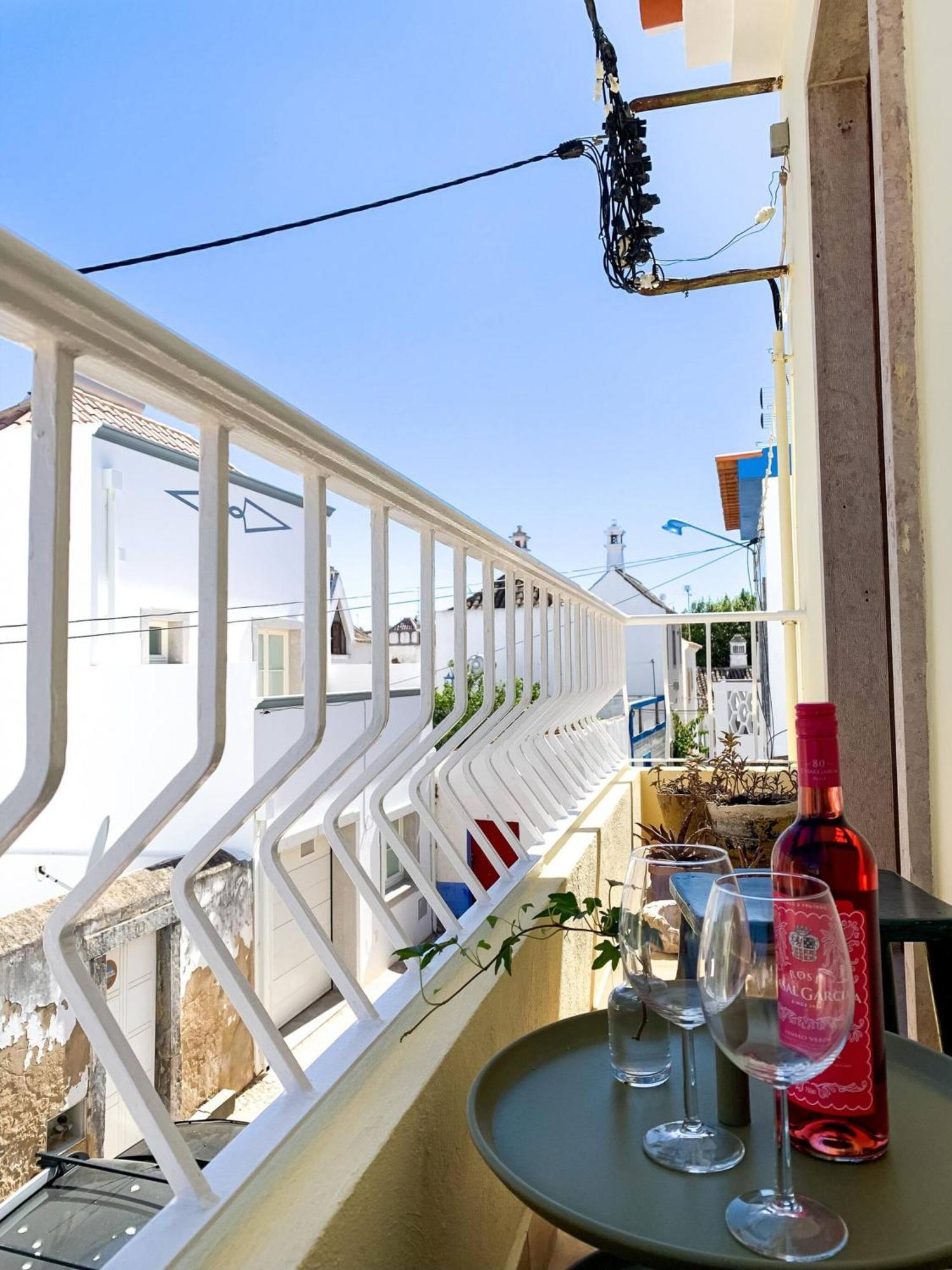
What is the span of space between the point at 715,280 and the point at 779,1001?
12.3 feet

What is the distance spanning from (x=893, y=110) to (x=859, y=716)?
125 centimetres

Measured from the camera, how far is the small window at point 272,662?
11062mm

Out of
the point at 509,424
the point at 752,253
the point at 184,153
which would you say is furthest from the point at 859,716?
the point at 509,424

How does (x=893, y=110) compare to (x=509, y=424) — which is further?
(x=509, y=424)

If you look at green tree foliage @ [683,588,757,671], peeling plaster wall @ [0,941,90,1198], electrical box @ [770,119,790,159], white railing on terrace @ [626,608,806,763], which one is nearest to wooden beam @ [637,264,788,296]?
electrical box @ [770,119,790,159]

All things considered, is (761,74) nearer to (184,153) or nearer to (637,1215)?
(637,1215)

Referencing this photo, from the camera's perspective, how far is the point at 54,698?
0.48m

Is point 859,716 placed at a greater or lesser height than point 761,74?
lesser

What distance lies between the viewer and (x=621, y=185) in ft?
13.1

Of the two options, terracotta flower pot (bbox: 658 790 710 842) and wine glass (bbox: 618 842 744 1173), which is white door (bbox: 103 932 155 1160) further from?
wine glass (bbox: 618 842 744 1173)

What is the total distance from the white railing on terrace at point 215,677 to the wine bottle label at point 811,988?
401 millimetres

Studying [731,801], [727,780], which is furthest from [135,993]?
[731,801]

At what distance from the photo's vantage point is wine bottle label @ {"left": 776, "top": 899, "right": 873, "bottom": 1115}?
61 cm

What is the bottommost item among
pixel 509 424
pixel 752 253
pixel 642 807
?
pixel 642 807
